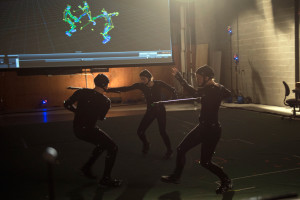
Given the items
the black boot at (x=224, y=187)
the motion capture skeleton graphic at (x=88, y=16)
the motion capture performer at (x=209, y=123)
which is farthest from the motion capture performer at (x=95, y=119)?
the motion capture skeleton graphic at (x=88, y=16)

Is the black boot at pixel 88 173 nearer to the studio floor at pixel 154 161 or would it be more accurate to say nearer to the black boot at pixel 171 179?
the studio floor at pixel 154 161

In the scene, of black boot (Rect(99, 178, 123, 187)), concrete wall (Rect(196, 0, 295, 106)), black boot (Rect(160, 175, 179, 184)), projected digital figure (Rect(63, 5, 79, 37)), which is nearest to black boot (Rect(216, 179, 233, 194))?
black boot (Rect(160, 175, 179, 184))

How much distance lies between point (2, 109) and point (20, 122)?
3.29 m

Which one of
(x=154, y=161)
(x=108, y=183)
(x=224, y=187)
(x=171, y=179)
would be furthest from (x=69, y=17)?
(x=224, y=187)

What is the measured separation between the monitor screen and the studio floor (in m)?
2.07

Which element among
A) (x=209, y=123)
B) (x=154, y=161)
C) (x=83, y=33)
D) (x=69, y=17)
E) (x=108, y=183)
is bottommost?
(x=154, y=161)

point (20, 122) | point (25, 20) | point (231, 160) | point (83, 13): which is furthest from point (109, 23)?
point (231, 160)

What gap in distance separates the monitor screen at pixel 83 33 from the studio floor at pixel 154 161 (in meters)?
2.07

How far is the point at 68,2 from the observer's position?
34.6ft

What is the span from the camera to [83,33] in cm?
1067

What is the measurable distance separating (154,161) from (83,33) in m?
5.55

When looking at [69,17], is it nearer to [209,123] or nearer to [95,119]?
[95,119]

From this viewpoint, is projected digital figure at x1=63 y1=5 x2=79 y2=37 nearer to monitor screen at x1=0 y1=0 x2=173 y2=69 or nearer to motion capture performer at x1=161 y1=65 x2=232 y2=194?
monitor screen at x1=0 y1=0 x2=173 y2=69

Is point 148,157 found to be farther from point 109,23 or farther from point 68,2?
point 68,2
